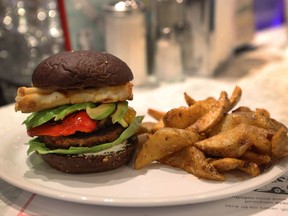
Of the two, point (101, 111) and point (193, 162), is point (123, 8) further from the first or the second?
point (193, 162)

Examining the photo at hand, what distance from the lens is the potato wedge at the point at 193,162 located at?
3.80 feet

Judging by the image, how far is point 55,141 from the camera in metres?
1.25

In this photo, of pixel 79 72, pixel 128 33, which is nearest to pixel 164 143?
pixel 79 72

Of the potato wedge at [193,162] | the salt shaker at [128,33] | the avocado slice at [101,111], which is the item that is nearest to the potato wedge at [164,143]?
the potato wedge at [193,162]

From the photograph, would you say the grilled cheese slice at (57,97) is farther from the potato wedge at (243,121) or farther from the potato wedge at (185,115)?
the potato wedge at (243,121)

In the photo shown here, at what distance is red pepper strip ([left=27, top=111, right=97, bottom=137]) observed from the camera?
123 cm

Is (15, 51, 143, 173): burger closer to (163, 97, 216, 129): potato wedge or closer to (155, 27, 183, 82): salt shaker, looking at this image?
(163, 97, 216, 129): potato wedge

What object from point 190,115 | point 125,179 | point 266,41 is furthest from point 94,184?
point 266,41

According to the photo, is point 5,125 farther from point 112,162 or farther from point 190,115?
point 190,115

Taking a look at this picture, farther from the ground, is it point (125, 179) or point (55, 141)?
point (55, 141)

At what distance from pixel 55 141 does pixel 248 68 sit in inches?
82.5

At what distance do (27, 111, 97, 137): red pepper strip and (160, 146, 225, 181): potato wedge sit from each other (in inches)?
10.3

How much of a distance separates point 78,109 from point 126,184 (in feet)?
0.88

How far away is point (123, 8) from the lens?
8.28 feet
